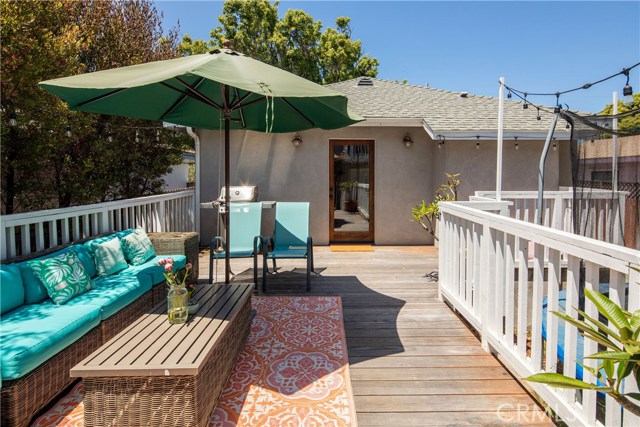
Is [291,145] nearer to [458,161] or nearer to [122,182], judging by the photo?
[458,161]

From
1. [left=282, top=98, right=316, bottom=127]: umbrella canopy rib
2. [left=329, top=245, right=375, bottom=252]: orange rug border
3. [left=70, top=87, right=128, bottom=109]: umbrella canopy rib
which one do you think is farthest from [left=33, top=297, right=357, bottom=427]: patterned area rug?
[left=329, top=245, right=375, bottom=252]: orange rug border

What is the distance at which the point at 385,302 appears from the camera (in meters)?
4.41

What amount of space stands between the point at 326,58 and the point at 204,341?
23.1m

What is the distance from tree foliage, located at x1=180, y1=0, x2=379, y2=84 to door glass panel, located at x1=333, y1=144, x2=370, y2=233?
1631 cm

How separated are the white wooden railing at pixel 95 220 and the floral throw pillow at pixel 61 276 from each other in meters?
0.44

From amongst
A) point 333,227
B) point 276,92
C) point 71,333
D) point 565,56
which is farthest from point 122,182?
point 565,56

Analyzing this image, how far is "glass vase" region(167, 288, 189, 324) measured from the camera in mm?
2543

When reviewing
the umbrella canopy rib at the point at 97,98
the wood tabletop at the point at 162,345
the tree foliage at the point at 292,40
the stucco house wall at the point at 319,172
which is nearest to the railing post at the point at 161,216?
the stucco house wall at the point at 319,172

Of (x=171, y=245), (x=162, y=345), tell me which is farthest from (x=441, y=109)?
(x=162, y=345)

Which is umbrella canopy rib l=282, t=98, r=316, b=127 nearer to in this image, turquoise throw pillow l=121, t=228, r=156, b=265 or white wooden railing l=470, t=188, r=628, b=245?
turquoise throw pillow l=121, t=228, r=156, b=265

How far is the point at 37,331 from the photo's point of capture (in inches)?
95.0

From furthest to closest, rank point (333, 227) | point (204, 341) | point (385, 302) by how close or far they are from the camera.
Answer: point (333, 227)
point (385, 302)
point (204, 341)

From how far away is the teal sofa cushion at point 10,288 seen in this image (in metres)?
2.72

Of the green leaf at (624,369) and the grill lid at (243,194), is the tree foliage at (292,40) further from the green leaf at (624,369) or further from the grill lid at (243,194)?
the green leaf at (624,369)
